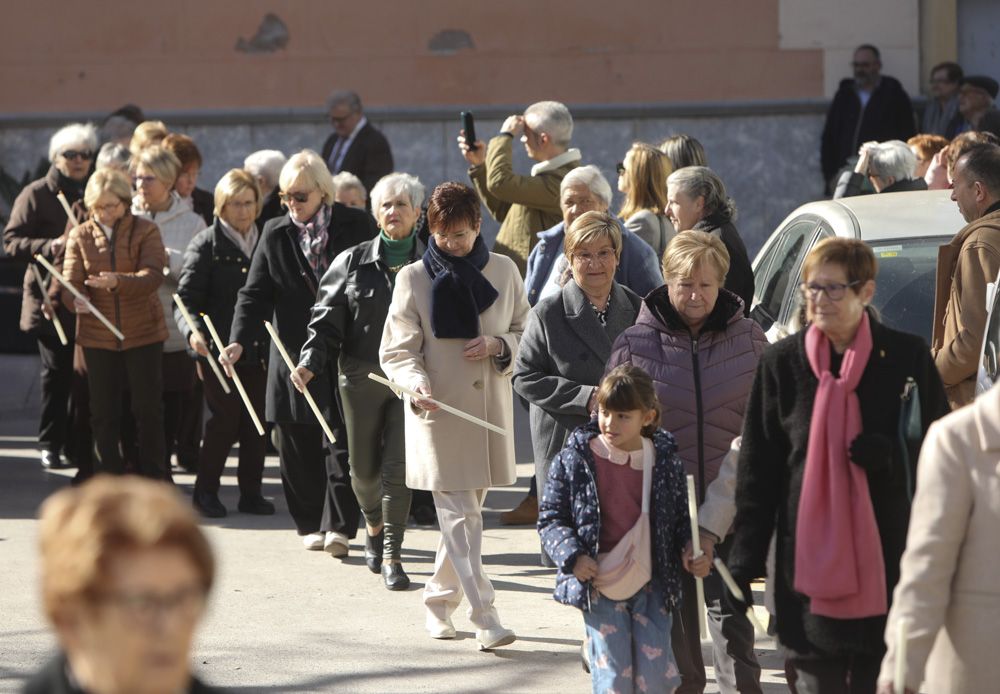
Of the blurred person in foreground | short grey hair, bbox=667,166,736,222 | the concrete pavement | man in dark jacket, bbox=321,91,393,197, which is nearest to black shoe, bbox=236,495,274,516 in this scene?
the concrete pavement

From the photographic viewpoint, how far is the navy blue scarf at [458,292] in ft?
23.1

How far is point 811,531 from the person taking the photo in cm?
472

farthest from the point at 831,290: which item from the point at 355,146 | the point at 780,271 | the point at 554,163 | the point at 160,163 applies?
the point at 355,146

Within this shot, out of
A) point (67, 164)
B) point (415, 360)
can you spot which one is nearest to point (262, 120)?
point (67, 164)

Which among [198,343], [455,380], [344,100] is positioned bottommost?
[198,343]

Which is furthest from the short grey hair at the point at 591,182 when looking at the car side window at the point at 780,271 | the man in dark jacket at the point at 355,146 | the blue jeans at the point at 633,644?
the man in dark jacket at the point at 355,146

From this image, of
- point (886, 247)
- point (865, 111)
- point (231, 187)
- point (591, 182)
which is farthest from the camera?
point (865, 111)

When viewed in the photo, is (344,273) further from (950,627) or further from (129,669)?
(129,669)

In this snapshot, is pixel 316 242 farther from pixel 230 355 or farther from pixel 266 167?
pixel 266 167

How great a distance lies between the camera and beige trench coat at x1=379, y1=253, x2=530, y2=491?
7051 mm

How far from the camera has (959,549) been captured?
13.3ft

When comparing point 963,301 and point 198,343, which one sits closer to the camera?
point 963,301

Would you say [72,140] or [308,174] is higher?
[72,140]

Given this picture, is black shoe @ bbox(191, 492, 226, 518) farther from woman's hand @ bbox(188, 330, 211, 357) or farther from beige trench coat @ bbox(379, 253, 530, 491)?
beige trench coat @ bbox(379, 253, 530, 491)
